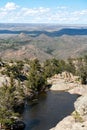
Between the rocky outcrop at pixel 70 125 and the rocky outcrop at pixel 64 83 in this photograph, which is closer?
the rocky outcrop at pixel 70 125

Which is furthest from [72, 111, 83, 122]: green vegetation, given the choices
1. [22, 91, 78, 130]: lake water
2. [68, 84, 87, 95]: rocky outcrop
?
[68, 84, 87, 95]: rocky outcrop

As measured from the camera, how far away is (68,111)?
126 meters

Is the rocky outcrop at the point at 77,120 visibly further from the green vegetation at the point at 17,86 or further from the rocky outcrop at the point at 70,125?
the green vegetation at the point at 17,86

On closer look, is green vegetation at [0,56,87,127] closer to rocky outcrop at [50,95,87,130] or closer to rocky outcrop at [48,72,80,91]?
rocky outcrop at [50,95,87,130]

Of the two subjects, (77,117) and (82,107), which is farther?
(82,107)

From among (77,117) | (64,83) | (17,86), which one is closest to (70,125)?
(77,117)

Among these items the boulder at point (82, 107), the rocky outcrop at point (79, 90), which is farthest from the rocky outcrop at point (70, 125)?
the rocky outcrop at point (79, 90)

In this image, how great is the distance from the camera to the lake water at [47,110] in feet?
359

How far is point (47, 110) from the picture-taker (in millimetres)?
127688

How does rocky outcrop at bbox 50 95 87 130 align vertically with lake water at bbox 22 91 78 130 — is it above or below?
above

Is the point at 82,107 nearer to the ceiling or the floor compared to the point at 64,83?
nearer to the ceiling

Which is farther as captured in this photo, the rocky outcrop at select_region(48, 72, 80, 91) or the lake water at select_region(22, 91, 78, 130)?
the rocky outcrop at select_region(48, 72, 80, 91)

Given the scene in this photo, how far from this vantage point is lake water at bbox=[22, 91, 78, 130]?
109 metres

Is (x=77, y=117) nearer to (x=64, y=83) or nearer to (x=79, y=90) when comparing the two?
(x=79, y=90)
